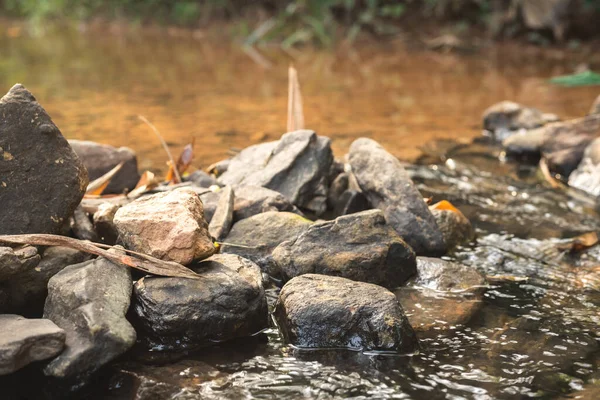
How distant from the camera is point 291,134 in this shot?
14.0ft

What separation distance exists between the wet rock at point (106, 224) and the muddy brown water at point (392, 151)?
81 centimetres

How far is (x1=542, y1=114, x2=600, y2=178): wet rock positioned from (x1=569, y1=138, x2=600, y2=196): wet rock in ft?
0.23

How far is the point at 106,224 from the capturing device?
3.20 meters

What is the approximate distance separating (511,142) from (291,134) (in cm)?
222

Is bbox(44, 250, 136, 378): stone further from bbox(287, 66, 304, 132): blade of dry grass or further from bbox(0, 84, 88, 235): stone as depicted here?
bbox(287, 66, 304, 132): blade of dry grass

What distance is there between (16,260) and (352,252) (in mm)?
1393

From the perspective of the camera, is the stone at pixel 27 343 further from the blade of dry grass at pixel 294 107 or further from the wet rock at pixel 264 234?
the blade of dry grass at pixel 294 107

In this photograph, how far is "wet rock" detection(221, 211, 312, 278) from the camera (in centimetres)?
334

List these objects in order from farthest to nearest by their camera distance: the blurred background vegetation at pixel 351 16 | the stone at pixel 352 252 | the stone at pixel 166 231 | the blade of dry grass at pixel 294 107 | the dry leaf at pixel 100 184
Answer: the blurred background vegetation at pixel 351 16 → the blade of dry grass at pixel 294 107 → the dry leaf at pixel 100 184 → the stone at pixel 352 252 → the stone at pixel 166 231

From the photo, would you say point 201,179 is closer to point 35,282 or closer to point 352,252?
point 352,252

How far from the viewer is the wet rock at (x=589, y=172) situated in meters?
4.79

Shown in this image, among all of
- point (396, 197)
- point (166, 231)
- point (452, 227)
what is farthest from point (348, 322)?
point (452, 227)

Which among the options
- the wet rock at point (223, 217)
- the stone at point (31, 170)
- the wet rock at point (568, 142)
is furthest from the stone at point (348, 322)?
the wet rock at point (568, 142)

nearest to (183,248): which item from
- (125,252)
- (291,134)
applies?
(125,252)
